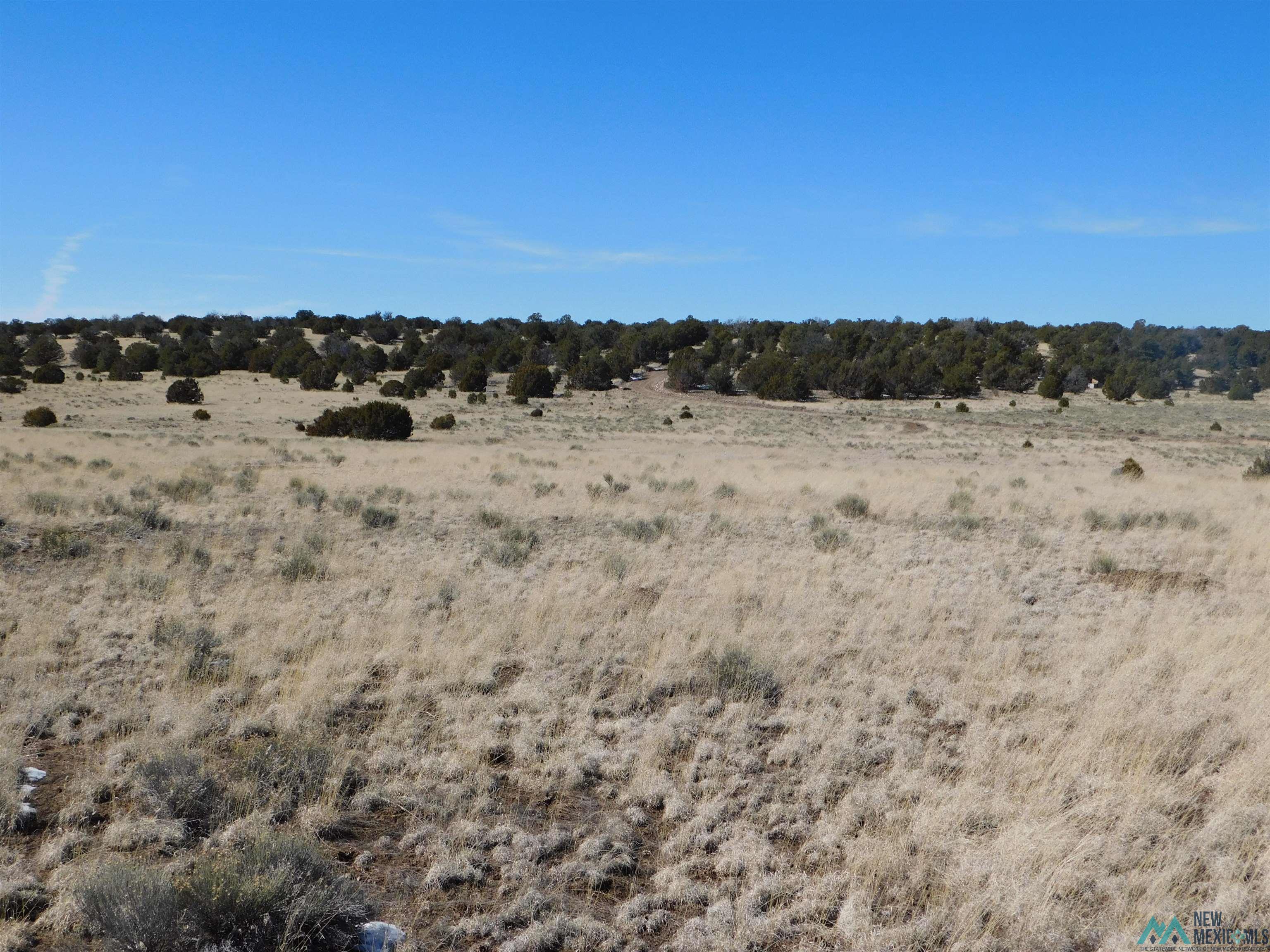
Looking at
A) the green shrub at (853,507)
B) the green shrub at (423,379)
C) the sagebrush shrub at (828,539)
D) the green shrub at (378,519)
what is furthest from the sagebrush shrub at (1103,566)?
the green shrub at (423,379)

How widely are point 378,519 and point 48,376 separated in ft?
182

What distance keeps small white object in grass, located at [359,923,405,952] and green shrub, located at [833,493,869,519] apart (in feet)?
45.0

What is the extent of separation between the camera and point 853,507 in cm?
1684

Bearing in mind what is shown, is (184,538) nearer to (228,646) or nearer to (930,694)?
(228,646)

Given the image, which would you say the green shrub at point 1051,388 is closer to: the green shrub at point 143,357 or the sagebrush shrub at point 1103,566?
the sagebrush shrub at point 1103,566

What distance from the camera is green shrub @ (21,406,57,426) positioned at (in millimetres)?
36781

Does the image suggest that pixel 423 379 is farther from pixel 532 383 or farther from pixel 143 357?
pixel 143 357

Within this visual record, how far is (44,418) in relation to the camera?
37281mm

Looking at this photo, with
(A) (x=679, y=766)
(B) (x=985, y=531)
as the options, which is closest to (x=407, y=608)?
(A) (x=679, y=766)

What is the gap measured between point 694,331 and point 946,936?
94572mm

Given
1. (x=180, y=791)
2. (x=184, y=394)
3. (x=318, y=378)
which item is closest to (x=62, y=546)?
(x=180, y=791)

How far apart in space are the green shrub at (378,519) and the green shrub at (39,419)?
31341 millimetres

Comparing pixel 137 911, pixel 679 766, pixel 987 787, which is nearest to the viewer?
pixel 137 911

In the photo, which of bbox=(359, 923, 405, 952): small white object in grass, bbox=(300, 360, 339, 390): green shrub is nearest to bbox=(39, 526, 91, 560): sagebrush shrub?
bbox=(359, 923, 405, 952): small white object in grass
